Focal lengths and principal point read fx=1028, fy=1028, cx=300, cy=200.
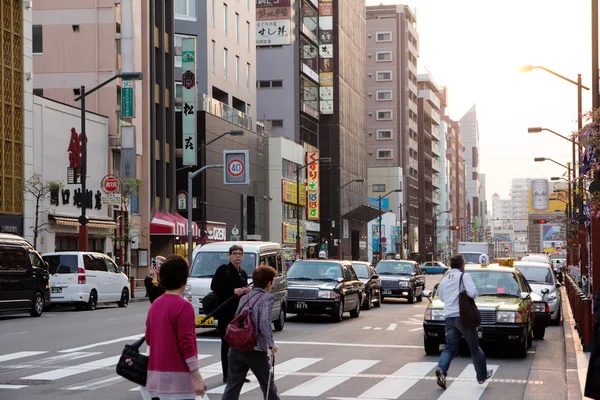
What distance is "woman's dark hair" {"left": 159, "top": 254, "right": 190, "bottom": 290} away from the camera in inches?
277

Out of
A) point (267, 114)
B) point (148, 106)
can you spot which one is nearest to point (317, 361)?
point (148, 106)

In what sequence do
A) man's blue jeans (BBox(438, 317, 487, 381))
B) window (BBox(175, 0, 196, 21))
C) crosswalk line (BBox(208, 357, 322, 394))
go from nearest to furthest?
1. crosswalk line (BBox(208, 357, 322, 394))
2. man's blue jeans (BBox(438, 317, 487, 381))
3. window (BBox(175, 0, 196, 21))

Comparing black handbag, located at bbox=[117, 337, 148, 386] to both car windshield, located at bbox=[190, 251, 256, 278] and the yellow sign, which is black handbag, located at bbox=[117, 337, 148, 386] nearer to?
car windshield, located at bbox=[190, 251, 256, 278]

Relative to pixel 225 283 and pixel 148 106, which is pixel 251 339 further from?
pixel 148 106

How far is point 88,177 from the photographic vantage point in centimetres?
5150

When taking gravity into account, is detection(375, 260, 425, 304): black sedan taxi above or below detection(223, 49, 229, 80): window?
below

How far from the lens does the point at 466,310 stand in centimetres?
1380

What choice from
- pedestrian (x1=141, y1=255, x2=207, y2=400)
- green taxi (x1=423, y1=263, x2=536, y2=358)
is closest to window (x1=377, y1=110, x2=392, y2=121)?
green taxi (x1=423, y1=263, x2=536, y2=358)

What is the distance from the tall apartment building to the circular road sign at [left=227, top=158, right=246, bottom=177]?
312 feet

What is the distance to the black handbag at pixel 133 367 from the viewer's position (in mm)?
7195

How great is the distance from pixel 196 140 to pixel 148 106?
9883 millimetres

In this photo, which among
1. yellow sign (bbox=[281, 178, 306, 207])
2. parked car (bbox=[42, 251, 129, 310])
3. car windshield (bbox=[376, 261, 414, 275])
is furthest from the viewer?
yellow sign (bbox=[281, 178, 306, 207])

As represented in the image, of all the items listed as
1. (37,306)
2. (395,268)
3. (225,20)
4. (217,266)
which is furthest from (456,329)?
(225,20)

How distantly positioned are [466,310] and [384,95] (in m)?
146
